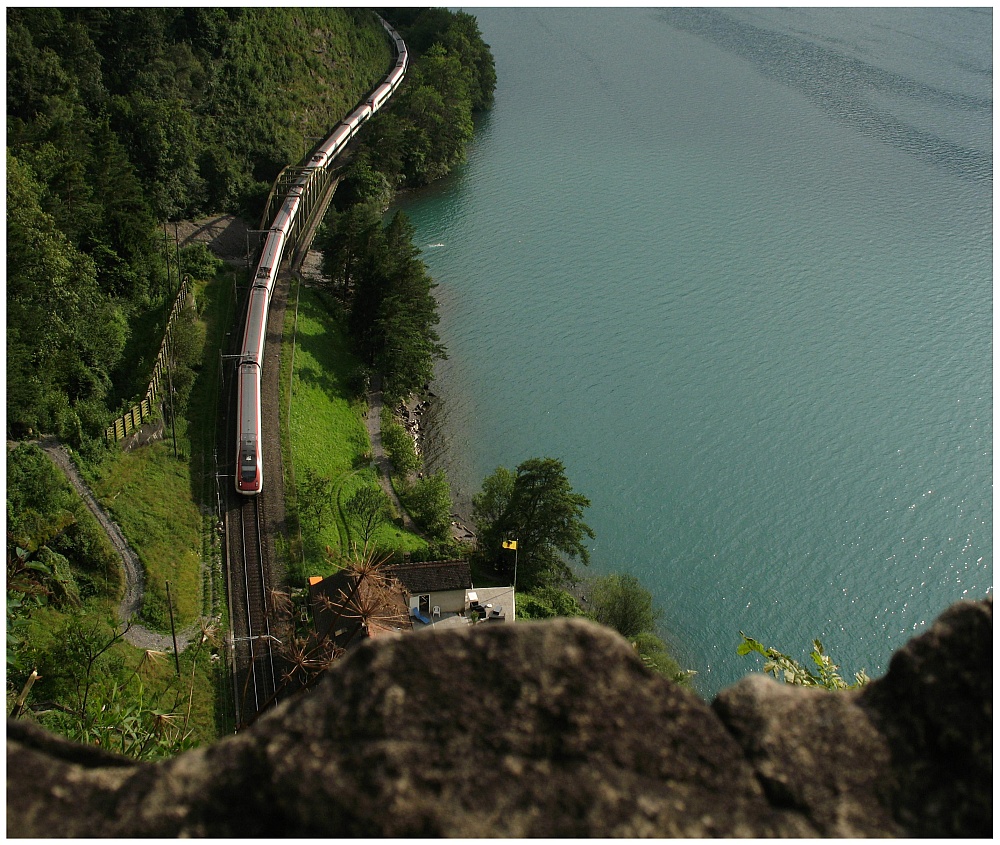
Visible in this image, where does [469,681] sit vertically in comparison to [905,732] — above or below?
above

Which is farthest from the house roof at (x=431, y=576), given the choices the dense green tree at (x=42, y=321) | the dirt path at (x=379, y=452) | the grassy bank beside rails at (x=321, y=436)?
the dense green tree at (x=42, y=321)

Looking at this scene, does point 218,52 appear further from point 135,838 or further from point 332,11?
point 135,838

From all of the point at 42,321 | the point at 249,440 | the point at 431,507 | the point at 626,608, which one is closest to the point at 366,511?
the point at 431,507

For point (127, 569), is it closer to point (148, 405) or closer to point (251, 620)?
point (251, 620)

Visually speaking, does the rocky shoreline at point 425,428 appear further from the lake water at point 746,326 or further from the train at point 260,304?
the train at point 260,304

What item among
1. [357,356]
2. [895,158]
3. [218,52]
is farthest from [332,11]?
[895,158]

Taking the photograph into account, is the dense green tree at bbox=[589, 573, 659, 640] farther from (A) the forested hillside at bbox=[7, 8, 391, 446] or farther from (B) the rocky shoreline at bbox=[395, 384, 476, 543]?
(A) the forested hillside at bbox=[7, 8, 391, 446]

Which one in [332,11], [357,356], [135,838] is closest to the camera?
[135,838]
